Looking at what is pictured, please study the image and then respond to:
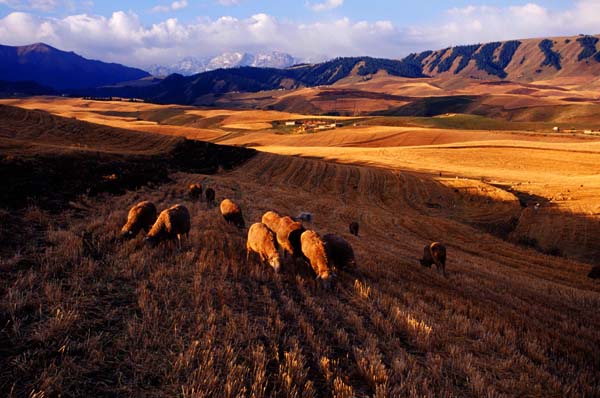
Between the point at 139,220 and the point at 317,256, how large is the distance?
249 inches

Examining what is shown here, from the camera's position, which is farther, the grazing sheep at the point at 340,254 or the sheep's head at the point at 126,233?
the sheep's head at the point at 126,233

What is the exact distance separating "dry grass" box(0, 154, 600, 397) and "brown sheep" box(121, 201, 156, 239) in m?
0.60

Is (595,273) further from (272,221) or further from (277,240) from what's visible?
(277,240)

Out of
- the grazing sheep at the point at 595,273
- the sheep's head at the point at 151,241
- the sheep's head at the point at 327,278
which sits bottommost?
the grazing sheep at the point at 595,273

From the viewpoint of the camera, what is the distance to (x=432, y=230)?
27312 mm

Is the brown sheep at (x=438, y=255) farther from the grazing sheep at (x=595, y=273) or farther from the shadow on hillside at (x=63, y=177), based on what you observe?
the shadow on hillside at (x=63, y=177)

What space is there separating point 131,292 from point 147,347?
224 cm

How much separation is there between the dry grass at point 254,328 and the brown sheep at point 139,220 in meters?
0.60

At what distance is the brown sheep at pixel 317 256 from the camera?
9.64 metres

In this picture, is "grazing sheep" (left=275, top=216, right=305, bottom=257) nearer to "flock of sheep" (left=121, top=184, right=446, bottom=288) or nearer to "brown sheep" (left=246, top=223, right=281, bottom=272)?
"flock of sheep" (left=121, top=184, right=446, bottom=288)

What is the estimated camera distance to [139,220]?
40.0 ft

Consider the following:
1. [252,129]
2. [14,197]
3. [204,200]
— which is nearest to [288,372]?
[14,197]

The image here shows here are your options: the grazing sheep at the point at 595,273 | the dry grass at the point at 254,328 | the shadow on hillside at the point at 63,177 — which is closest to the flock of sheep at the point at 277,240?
the dry grass at the point at 254,328

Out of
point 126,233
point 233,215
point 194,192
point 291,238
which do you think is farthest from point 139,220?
point 194,192
